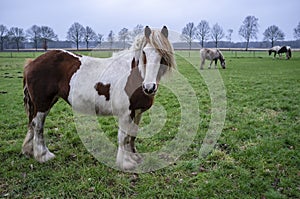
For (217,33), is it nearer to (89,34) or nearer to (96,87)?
(89,34)

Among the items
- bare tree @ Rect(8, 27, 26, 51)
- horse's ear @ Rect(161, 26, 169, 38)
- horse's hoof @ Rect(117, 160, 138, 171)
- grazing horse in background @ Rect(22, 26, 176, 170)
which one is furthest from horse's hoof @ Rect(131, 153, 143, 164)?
bare tree @ Rect(8, 27, 26, 51)

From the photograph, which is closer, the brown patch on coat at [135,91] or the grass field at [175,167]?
the grass field at [175,167]

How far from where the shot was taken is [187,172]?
342cm

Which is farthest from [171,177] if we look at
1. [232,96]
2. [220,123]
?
[232,96]

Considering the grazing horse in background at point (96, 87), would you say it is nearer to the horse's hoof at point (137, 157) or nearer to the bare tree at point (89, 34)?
the horse's hoof at point (137, 157)

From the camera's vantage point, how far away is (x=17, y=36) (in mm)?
50938

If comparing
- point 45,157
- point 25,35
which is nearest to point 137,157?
point 45,157

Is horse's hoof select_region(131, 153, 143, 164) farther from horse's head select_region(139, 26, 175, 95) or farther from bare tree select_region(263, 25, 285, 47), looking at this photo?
bare tree select_region(263, 25, 285, 47)

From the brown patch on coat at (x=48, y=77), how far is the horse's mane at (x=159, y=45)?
114 centimetres

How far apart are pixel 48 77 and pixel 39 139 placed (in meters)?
1.10

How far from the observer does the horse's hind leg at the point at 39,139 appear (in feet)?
11.9

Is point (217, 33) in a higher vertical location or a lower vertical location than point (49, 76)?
higher

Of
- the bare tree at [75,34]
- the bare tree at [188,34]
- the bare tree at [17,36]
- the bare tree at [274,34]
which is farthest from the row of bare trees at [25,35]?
the bare tree at [274,34]

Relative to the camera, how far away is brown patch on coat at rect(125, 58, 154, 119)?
3.17 meters
